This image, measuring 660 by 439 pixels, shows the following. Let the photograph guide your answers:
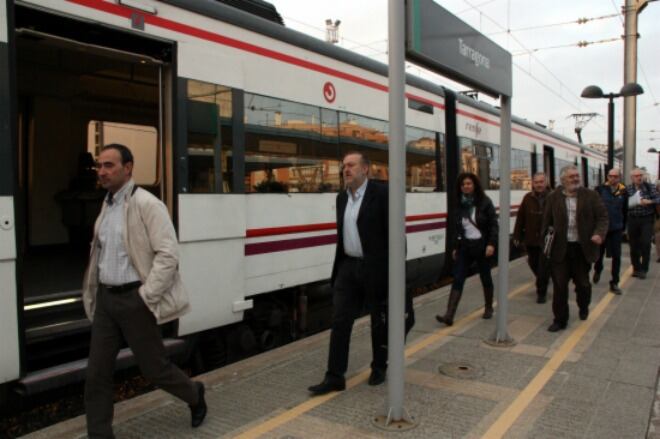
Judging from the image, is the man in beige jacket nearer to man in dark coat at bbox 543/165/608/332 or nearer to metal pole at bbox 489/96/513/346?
metal pole at bbox 489/96/513/346

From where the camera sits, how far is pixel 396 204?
3.48 metres

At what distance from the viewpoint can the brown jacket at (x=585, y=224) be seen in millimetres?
5996

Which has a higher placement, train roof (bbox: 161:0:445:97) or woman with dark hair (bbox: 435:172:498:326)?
train roof (bbox: 161:0:445:97)

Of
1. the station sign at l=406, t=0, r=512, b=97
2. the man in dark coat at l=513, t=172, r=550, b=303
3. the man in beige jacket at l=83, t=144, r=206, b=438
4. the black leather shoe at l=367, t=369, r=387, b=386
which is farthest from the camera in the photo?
the man in dark coat at l=513, t=172, r=550, b=303

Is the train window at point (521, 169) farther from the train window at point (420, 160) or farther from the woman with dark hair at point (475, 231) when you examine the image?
the woman with dark hair at point (475, 231)

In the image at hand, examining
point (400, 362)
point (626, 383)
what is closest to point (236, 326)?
→ point (400, 362)

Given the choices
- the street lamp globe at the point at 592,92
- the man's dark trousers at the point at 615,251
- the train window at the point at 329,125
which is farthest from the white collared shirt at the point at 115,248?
the street lamp globe at the point at 592,92

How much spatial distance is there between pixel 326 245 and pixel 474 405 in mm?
2602

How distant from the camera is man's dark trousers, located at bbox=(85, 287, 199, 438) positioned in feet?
10.5

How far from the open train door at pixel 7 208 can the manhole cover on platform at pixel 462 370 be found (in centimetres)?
308

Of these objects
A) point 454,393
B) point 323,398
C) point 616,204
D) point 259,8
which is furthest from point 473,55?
point 616,204

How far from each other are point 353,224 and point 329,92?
2.41 m

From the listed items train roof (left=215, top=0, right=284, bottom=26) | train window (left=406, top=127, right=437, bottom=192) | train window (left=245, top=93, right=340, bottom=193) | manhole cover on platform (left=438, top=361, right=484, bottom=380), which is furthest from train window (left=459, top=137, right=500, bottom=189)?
manhole cover on platform (left=438, top=361, right=484, bottom=380)

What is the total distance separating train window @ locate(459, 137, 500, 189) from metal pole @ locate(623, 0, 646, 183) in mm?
4803
